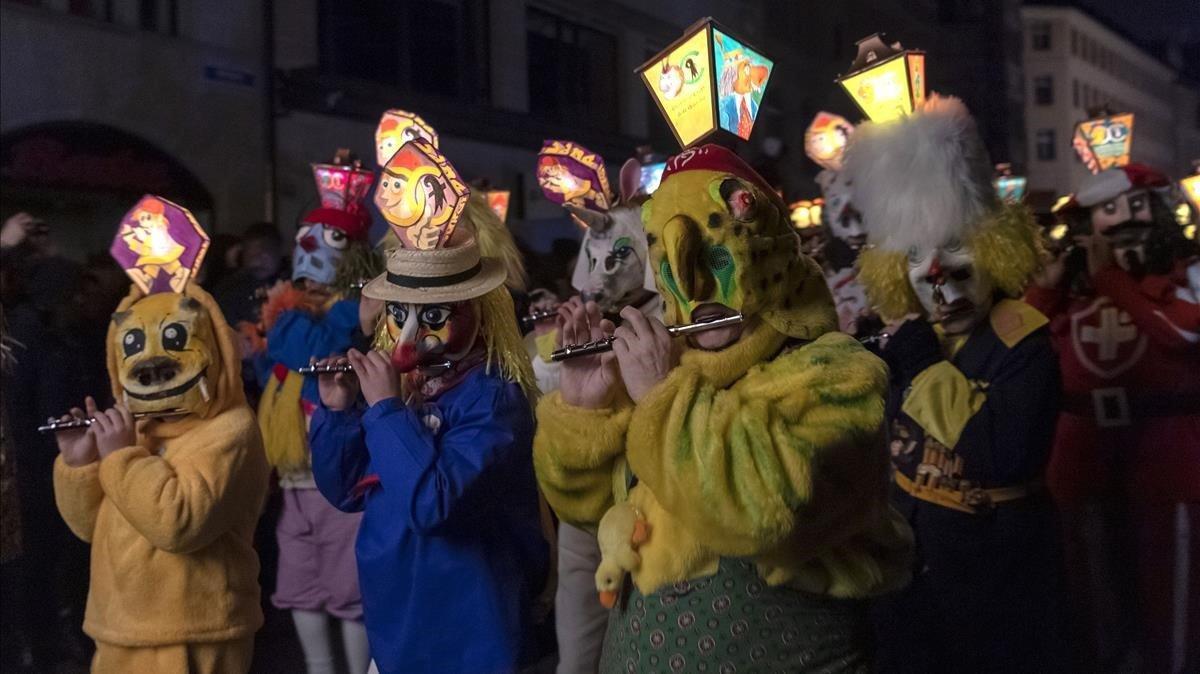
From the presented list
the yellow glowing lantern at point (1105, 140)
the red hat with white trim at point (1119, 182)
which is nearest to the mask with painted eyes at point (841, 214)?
the red hat with white trim at point (1119, 182)

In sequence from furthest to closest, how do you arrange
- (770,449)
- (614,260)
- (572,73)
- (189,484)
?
1. (572,73)
2. (614,260)
3. (189,484)
4. (770,449)

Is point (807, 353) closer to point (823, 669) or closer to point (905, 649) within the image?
point (823, 669)

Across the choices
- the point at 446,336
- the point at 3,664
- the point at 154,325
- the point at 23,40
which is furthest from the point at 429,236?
the point at 23,40

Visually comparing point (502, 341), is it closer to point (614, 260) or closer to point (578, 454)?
point (578, 454)

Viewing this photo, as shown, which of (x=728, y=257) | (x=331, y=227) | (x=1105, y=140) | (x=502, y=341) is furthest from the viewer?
(x=1105, y=140)

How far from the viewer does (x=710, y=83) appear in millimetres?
2627

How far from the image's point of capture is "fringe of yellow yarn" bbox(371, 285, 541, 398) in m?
2.99

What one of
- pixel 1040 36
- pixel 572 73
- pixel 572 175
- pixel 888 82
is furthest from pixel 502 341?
pixel 572 73

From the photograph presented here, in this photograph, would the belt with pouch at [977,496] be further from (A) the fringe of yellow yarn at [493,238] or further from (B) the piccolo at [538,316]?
(A) the fringe of yellow yarn at [493,238]

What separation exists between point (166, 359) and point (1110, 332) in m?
3.46

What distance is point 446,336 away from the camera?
2920 millimetres

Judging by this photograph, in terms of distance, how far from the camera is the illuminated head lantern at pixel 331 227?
16.3 feet

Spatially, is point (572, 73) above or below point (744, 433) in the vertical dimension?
above

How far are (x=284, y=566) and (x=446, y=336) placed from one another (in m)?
A: 2.06
